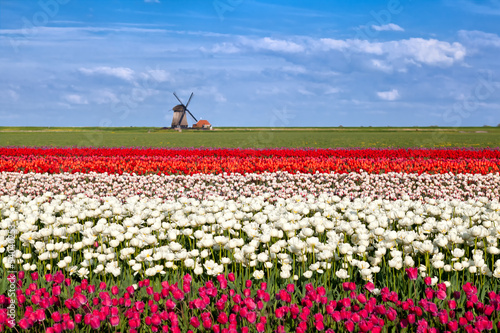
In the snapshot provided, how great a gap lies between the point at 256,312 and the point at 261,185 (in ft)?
30.1

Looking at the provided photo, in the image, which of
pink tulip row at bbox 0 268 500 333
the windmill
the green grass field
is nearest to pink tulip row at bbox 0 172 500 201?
pink tulip row at bbox 0 268 500 333

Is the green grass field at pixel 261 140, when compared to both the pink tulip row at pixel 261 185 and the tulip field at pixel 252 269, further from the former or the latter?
the tulip field at pixel 252 269

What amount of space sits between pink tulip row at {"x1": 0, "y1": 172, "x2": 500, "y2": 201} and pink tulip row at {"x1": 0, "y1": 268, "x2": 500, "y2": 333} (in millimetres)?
7009

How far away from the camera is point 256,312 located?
13.0ft

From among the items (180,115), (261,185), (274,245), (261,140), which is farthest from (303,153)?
(180,115)

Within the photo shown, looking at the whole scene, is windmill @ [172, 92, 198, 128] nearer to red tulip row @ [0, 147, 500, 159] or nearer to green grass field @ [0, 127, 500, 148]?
green grass field @ [0, 127, 500, 148]

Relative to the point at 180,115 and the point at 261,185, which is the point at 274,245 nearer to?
the point at 261,185

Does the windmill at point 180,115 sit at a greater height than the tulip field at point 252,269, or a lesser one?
greater

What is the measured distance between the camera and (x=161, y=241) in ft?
21.3

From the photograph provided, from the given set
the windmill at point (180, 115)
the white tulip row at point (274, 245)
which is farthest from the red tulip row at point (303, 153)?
the windmill at point (180, 115)

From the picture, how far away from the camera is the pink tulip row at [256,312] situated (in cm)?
359

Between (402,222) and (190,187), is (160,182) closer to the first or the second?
(190,187)

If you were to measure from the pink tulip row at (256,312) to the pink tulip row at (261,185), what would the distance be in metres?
7.01

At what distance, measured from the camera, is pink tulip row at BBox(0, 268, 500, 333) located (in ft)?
11.8
